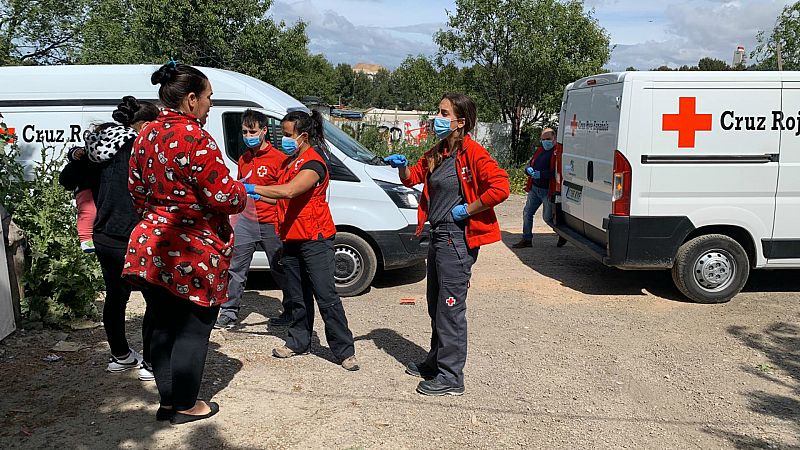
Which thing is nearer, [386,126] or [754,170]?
[754,170]

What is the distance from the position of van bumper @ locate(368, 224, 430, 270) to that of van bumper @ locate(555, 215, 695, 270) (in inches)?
73.8

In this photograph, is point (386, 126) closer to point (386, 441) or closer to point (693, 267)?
point (693, 267)

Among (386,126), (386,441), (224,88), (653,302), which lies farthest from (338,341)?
(386,126)

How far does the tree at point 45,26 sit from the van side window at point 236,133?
14480 mm

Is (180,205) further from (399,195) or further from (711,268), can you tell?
(711,268)

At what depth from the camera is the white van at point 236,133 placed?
6.86 metres

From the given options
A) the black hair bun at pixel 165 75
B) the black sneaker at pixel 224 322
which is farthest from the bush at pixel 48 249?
the black hair bun at pixel 165 75

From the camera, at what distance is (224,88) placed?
6.89m

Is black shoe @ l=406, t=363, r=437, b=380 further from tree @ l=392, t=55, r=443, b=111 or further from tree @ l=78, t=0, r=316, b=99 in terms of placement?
tree @ l=392, t=55, r=443, b=111

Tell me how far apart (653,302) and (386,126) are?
13926mm

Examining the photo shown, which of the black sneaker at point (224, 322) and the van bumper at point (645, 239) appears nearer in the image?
the black sneaker at point (224, 322)

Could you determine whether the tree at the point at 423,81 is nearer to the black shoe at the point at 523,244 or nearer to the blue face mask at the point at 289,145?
the black shoe at the point at 523,244

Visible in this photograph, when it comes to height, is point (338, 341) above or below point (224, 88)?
below

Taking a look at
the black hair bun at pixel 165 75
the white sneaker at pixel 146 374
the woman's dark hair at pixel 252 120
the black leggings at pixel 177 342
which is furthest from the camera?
the woman's dark hair at pixel 252 120
